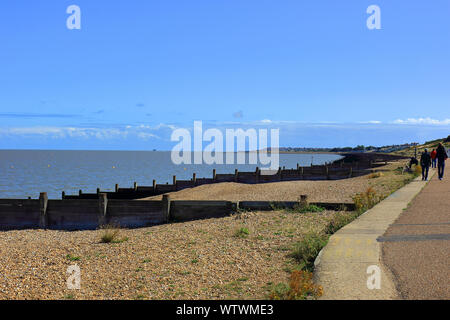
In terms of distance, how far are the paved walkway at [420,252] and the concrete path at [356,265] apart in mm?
188

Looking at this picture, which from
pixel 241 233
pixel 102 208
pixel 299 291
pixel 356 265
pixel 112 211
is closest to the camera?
pixel 299 291

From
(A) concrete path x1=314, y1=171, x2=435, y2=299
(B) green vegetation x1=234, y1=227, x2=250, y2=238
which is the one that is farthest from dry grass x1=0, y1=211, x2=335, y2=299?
(A) concrete path x1=314, y1=171, x2=435, y2=299

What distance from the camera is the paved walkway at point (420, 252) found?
619 centimetres

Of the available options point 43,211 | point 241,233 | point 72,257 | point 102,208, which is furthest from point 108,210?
point 241,233

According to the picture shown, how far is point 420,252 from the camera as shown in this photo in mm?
8188

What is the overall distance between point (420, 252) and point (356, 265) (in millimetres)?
1677

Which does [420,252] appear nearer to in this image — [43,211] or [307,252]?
[307,252]

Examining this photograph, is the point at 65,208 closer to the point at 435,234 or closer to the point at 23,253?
the point at 23,253

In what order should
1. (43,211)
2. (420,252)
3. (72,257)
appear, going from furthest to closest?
(43,211)
(72,257)
(420,252)

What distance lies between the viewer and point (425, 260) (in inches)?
299

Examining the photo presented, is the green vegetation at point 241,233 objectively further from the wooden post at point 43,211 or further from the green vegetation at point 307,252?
the wooden post at point 43,211
